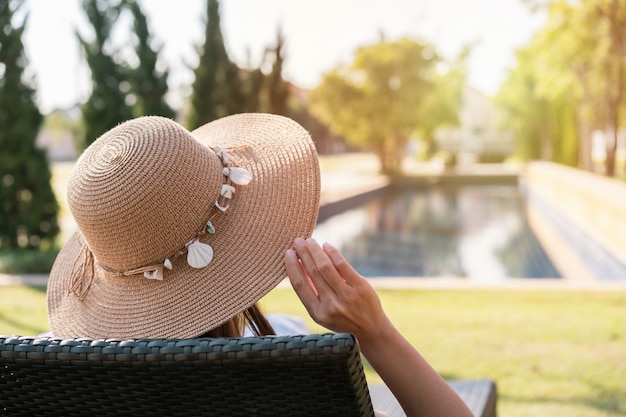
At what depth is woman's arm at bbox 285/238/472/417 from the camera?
107 centimetres

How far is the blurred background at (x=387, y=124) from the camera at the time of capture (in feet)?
28.2

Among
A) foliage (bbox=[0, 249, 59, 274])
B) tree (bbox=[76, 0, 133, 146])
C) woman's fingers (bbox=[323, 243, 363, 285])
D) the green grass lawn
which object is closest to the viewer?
woman's fingers (bbox=[323, 243, 363, 285])

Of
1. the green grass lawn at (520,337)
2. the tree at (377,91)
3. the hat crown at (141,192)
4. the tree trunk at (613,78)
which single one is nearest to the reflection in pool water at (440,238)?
the tree trunk at (613,78)

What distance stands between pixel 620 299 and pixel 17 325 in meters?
4.97

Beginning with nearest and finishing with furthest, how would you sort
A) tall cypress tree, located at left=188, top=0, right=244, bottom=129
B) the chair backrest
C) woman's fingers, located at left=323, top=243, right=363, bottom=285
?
the chair backrest
woman's fingers, located at left=323, top=243, right=363, bottom=285
tall cypress tree, located at left=188, top=0, right=244, bottom=129

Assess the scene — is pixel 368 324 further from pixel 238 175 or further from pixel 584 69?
pixel 584 69

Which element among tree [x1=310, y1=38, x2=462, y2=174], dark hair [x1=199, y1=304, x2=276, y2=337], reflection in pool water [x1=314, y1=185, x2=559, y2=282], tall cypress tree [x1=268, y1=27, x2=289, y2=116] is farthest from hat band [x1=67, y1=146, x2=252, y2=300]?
tree [x1=310, y1=38, x2=462, y2=174]

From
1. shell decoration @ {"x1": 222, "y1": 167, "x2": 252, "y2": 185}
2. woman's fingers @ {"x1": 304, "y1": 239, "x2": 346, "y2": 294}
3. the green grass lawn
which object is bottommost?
the green grass lawn

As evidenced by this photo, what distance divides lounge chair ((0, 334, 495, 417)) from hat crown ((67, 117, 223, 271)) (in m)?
0.32

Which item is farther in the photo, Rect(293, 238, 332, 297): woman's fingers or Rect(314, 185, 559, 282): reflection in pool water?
Rect(314, 185, 559, 282): reflection in pool water

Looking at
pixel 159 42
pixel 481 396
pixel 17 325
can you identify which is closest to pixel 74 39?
pixel 159 42

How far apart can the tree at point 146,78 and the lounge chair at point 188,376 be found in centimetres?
1065

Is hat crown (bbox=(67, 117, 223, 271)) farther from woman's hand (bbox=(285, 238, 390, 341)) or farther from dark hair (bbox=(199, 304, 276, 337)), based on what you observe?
woman's hand (bbox=(285, 238, 390, 341))

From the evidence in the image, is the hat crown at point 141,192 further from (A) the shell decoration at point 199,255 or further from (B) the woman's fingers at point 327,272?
(B) the woman's fingers at point 327,272
